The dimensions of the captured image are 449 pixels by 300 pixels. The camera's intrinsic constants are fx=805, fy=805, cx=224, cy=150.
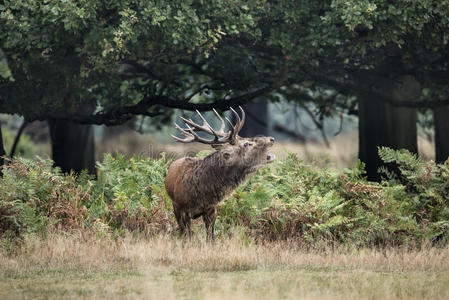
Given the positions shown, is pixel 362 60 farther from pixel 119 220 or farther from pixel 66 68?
pixel 119 220

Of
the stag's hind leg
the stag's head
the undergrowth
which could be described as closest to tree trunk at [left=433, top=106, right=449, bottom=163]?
the undergrowth

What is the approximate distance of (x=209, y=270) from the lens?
Answer: 11.2 meters

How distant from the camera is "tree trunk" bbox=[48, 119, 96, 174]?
21969mm

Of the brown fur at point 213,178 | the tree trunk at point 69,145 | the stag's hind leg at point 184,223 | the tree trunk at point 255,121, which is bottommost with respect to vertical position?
the stag's hind leg at point 184,223

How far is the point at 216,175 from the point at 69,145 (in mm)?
11050

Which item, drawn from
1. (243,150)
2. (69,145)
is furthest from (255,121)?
(243,150)

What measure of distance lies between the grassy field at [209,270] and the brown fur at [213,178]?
48 centimetres

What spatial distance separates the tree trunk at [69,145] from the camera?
865 inches

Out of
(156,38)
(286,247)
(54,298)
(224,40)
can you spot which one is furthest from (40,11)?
(54,298)

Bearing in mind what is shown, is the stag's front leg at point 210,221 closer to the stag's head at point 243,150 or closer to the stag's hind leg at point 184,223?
the stag's hind leg at point 184,223

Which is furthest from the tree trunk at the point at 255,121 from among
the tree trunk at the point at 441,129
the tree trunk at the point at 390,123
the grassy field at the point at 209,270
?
the grassy field at the point at 209,270

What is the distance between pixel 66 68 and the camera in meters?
18.3

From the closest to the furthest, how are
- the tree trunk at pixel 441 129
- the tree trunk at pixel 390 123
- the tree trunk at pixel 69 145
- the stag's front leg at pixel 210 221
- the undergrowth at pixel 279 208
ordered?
the stag's front leg at pixel 210 221
the undergrowth at pixel 279 208
the tree trunk at pixel 390 123
the tree trunk at pixel 69 145
the tree trunk at pixel 441 129

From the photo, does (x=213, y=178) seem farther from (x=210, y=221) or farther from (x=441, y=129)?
(x=441, y=129)
